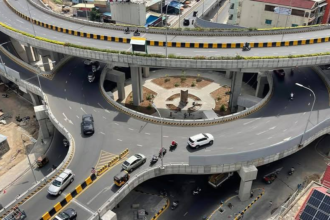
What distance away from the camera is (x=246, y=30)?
72.6 meters

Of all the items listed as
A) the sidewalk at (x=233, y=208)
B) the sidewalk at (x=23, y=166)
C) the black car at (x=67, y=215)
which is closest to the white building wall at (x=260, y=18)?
the sidewalk at (x=233, y=208)

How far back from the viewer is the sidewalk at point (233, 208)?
162 ft

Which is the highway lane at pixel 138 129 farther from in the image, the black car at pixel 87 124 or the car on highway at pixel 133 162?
the car on highway at pixel 133 162

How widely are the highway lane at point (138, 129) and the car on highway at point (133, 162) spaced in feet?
6.84

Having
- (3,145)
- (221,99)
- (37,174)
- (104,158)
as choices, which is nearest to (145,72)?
(221,99)

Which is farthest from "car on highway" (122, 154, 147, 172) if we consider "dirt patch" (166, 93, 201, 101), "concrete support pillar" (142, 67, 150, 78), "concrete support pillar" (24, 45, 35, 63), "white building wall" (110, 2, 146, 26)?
"concrete support pillar" (24, 45, 35, 63)

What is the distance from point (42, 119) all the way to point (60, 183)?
23532 mm

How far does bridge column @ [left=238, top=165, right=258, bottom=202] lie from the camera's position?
159ft

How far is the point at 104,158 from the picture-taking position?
49906 mm

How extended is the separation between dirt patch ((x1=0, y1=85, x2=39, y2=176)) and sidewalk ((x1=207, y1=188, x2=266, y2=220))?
40.7 m

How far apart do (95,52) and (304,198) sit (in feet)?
157

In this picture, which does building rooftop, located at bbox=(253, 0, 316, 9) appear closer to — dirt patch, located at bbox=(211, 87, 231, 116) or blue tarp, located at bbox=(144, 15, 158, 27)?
dirt patch, located at bbox=(211, 87, 231, 116)

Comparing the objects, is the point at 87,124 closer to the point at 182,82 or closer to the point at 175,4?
the point at 182,82

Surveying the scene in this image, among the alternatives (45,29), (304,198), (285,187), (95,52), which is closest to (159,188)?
(285,187)
